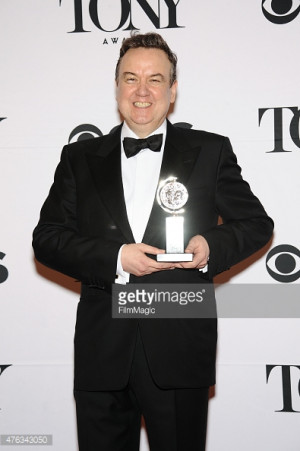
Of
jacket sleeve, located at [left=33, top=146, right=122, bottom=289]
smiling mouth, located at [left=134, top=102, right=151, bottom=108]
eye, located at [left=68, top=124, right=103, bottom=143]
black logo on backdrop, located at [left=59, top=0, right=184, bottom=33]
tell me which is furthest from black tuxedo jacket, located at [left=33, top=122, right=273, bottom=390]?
black logo on backdrop, located at [left=59, top=0, right=184, bottom=33]

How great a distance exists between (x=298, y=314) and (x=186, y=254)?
128cm

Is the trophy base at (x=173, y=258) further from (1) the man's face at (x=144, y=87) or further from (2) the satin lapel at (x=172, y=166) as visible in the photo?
(1) the man's face at (x=144, y=87)

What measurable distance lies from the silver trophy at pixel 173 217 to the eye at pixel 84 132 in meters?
1.13

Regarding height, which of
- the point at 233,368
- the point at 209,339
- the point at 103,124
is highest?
the point at 103,124

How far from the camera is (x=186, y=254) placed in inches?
72.4

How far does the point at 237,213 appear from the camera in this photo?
6.93 ft

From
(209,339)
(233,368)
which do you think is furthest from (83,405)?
(233,368)

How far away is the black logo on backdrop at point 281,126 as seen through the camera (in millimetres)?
2947

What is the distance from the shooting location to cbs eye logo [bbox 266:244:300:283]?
2.96 metres

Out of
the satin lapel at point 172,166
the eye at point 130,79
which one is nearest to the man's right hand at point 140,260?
the satin lapel at point 172,166

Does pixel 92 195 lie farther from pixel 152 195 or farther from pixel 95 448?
pixel 95 448

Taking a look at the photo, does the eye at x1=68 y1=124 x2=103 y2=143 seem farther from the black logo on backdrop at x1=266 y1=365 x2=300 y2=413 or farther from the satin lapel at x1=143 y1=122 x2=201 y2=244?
the black logo on backdrop at x1=266 y1=365 x2=300 y2=413

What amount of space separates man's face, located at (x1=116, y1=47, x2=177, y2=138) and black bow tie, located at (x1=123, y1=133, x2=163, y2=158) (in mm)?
69

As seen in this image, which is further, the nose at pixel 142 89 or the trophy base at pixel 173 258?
the nose at pixel 142 89
